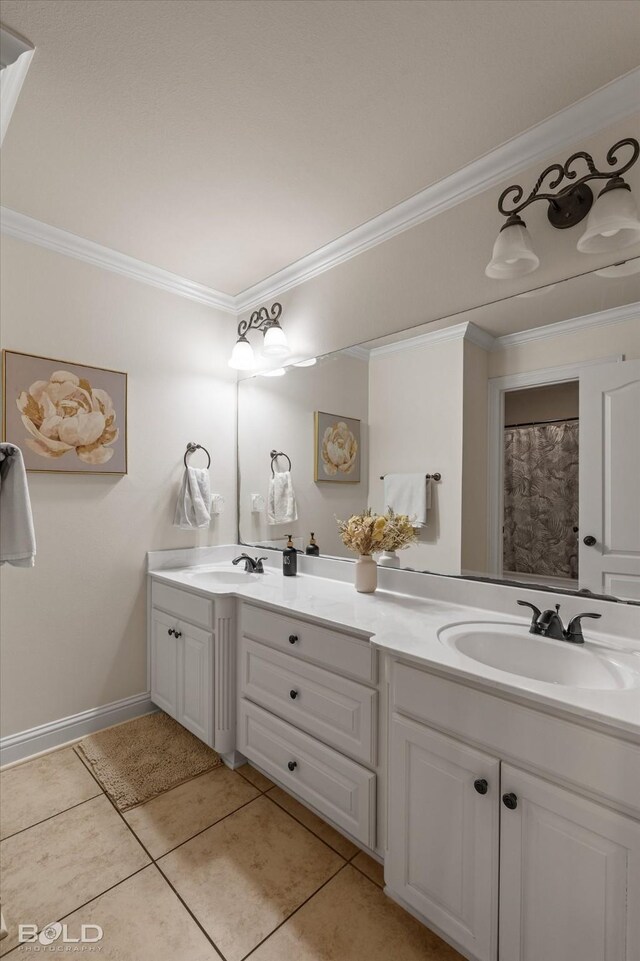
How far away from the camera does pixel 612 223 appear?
131 cm

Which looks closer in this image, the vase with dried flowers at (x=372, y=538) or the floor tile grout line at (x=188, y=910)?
the floor tile grout line at (x=188, y=910)

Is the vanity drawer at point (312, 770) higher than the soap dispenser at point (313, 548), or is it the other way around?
the soap dispenser at point (313, 548)

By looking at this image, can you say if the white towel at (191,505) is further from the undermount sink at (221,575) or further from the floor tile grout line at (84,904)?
the floor tile grout line at (84,904)

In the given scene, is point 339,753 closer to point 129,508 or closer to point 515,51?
point 129,508

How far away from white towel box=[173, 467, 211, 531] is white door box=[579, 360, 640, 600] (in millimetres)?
1850

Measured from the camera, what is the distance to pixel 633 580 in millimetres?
1371

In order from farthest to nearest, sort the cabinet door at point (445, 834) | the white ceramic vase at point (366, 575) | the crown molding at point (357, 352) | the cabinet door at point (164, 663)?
1. the cabinet door at point (164, 663)
2. the crown molding at point (357, 352)
3. the white ceramic vase at point (366, 575)
4. the cabinet door at point (445, 834)

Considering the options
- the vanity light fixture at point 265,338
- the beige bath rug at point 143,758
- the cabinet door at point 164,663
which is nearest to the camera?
the beige bath rug at point 143,758

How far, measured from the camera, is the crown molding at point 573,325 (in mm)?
1377

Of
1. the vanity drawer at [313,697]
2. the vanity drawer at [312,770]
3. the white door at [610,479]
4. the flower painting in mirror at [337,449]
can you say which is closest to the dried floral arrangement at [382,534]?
the flower painting in mirror at [337,449]

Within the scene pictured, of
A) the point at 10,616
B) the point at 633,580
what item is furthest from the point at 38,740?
the point at 633,580

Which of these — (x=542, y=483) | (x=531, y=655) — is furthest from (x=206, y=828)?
(x=542, y=483)

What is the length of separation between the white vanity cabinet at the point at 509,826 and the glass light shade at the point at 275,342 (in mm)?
1742

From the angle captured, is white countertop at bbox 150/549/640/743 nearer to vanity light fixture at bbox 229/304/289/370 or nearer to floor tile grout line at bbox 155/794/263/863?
floor tile grout line at bbox 155/794/263/863
